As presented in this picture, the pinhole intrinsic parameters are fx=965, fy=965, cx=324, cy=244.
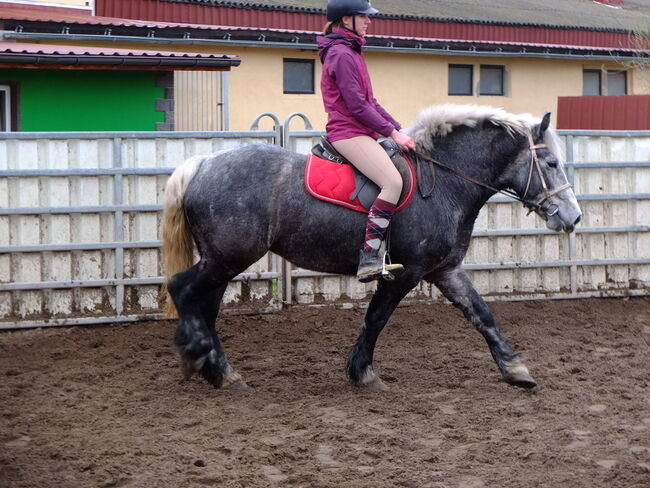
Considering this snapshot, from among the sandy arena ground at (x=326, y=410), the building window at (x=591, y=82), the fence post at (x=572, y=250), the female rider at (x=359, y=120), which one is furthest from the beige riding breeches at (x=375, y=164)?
the building window at (x=591, y=82)

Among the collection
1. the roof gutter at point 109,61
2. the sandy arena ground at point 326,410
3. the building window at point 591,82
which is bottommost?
the sandy arena ground at point 326,410

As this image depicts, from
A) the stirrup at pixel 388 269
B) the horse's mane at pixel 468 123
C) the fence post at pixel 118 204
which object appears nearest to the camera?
the stirrup at pixel 388 269

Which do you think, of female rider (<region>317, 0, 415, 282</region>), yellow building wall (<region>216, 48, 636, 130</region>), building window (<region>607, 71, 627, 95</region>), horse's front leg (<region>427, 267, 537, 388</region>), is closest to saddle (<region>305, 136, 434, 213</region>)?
female rider (<region>317, 0, 415, 282</region>)

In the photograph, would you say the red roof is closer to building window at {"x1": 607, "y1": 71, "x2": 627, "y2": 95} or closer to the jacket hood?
building window at {"x1": 607, "y1": 71, "x2": 627, "y2": 95}

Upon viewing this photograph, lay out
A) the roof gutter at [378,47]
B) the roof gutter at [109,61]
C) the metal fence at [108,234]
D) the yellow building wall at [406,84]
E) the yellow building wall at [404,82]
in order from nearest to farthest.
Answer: the metal fence at [108,234] < the roof gutter at [109,61] < the roof gutter at [378,47] < the yellow building wall at [404,82] < the yellow building wall at [406,84]

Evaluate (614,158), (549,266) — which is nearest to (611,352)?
(549,266)

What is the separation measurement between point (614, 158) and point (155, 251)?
4965 millimetres

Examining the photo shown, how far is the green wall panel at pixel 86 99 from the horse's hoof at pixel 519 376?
861 cm

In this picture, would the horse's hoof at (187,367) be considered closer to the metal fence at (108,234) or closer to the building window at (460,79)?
the metal fence at (108,234)

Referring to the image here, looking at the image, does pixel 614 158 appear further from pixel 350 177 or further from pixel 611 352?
pixel 350 177

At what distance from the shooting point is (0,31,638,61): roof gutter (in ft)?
51.3

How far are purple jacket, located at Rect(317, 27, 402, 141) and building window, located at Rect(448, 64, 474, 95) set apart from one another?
17.1 metres

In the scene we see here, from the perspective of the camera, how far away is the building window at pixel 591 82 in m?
25.9

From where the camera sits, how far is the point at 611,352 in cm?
797
